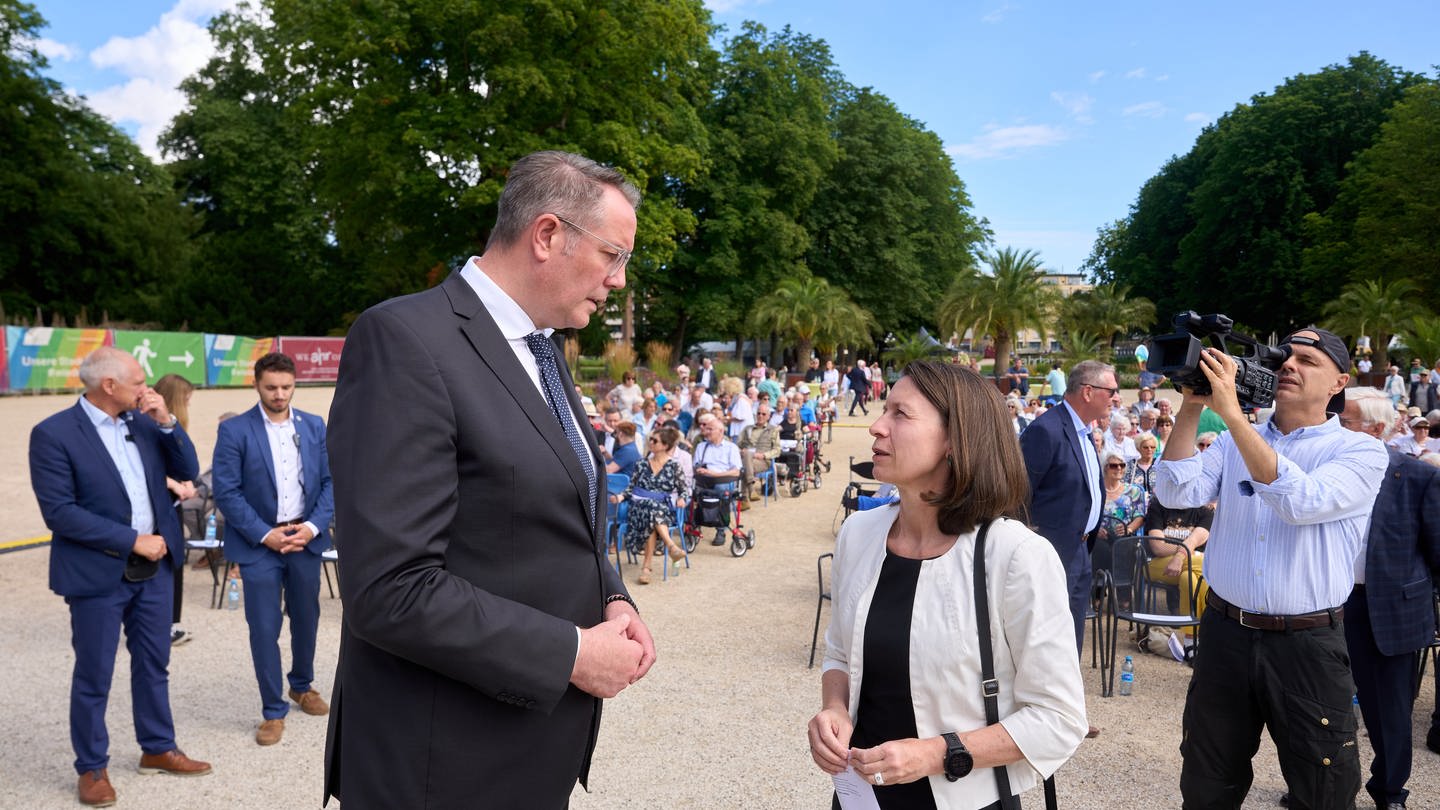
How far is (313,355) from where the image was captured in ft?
110

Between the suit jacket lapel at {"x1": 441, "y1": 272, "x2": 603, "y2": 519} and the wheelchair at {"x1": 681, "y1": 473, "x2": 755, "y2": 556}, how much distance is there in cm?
835

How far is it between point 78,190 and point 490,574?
4068 cm

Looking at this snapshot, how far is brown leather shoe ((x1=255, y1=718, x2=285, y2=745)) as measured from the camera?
16.1 feet

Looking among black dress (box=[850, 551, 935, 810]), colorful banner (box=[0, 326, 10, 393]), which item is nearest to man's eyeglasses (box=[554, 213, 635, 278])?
black dress (box=[850, 551, 935, 810])

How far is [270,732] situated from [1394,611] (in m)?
5.50

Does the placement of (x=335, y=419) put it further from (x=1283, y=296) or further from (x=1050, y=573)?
(x=1283, y=296)

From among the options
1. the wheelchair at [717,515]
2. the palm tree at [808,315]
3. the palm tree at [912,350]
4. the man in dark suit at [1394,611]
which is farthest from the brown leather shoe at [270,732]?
the palm tree at [912,350]

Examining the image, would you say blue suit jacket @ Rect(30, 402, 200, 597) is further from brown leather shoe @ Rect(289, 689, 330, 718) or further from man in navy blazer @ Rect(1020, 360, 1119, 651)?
man in navy blazer @ Rect(1020, 360, 1119, 651)

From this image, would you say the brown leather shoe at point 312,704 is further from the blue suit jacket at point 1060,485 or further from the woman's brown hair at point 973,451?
the woman's brown hair at point 973,451

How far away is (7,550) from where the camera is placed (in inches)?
375

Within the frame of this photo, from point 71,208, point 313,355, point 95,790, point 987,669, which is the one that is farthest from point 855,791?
point 71,208

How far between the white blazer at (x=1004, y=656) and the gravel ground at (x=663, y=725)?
8.34 ft

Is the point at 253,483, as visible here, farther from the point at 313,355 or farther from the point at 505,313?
the point at 313,355

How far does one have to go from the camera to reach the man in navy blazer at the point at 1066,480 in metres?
4.62
